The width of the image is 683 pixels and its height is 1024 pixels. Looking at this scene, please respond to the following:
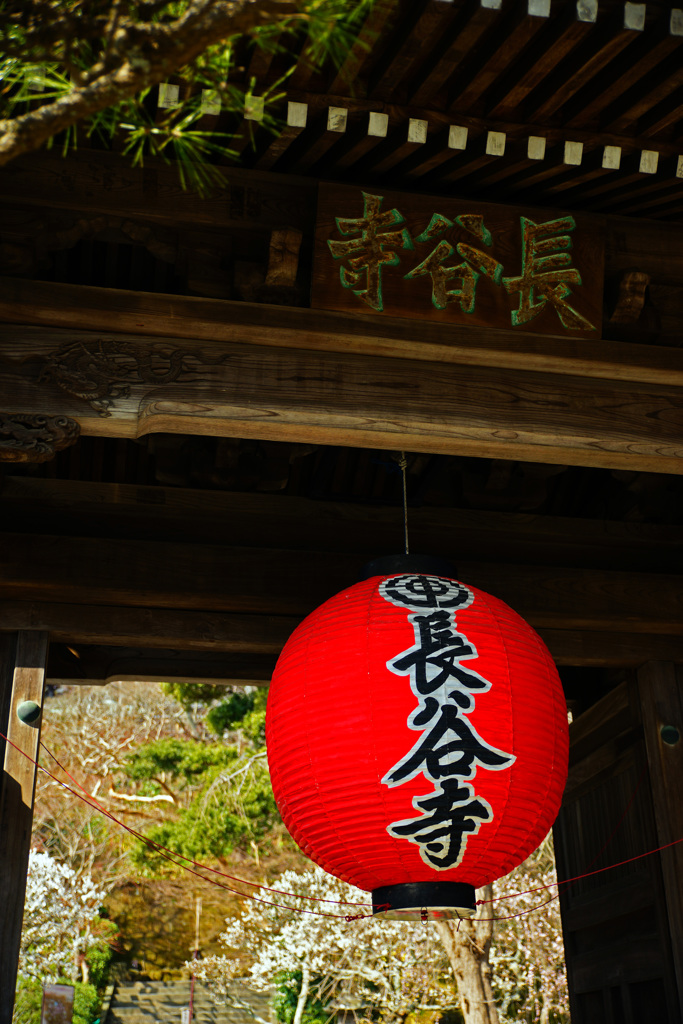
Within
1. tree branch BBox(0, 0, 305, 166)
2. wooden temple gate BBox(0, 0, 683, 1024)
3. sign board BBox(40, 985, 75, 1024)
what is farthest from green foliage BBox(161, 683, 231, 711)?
tree branch BBox(0, 0, 305, 166)

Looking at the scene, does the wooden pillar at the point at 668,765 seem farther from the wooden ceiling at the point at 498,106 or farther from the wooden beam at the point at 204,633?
the wooden ceiling at the point at 498,106

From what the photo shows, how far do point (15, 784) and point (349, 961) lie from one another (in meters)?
7.97

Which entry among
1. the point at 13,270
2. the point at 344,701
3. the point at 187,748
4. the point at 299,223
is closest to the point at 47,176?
the point at 13,270

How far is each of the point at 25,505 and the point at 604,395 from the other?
2.80 m

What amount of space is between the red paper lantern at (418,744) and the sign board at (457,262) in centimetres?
95

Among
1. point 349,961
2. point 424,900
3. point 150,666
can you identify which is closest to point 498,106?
point 424,900

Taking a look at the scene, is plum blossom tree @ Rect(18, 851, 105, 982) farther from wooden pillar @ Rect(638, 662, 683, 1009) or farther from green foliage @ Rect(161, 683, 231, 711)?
wooden pillar @ Rect(638, 662, 683, 1009)

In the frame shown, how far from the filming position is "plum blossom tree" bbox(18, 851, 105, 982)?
36.1 feet

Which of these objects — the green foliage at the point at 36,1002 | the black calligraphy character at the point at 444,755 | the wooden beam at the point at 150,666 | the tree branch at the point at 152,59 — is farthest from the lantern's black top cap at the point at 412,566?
the green foliage at the point at 36,1002

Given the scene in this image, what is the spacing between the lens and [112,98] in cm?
163

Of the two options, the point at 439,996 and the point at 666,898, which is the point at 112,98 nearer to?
the point at 666,898

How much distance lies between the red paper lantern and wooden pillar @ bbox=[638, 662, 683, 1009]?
5.98ft

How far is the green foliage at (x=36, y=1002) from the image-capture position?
1051 centimetres

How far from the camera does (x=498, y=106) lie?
2.94m
